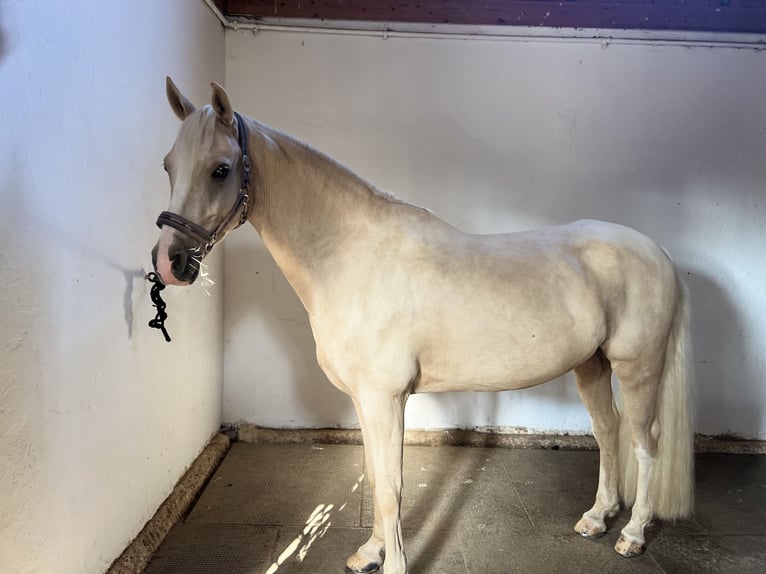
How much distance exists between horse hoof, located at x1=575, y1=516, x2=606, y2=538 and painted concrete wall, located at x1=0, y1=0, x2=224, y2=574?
171 centimetres

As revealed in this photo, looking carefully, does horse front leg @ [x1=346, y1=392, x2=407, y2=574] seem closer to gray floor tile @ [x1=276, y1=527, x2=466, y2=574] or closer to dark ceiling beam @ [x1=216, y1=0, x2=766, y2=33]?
gray floor tile @ [x1=276, y1=527, x2=466, y2=574]

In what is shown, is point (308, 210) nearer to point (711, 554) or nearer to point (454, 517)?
point (454, 517)

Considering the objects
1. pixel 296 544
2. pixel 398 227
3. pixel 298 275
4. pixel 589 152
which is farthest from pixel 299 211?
pixel 589 152

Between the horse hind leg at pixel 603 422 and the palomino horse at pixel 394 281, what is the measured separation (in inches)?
7.3

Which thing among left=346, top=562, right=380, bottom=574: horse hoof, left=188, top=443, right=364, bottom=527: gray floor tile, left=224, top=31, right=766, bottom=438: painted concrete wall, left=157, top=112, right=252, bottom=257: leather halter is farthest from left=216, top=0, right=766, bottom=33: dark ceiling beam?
left=346, top=562, right=380, bottom=574: horse hoof

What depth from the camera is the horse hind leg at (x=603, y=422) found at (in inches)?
78.0

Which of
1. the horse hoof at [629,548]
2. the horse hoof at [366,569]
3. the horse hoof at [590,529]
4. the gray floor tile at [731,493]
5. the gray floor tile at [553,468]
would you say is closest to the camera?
the horse hoof at [366,569]

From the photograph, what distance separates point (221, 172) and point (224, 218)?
12 cm

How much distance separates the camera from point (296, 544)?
71.1 inches

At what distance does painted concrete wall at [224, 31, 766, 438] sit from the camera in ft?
8.56

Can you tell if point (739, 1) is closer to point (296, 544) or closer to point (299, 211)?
point (299, 211)

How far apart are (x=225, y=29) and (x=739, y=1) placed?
9.36 feet

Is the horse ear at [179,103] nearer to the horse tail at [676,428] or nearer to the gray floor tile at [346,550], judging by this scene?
the gray floor tile at [346,550]

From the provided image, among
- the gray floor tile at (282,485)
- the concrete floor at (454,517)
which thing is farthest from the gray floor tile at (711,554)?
the gray floor tile at (282,485)
